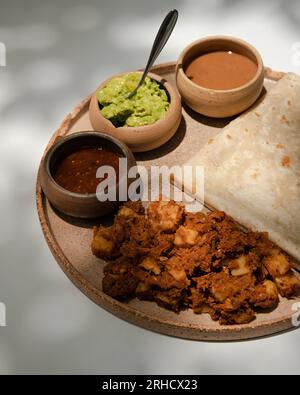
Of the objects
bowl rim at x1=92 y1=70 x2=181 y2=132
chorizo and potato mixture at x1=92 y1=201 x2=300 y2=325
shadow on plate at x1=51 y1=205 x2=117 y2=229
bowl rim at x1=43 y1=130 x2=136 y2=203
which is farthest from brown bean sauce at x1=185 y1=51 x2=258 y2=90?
shadow on plate at x1=51 y1=205 x2=117 y2=229

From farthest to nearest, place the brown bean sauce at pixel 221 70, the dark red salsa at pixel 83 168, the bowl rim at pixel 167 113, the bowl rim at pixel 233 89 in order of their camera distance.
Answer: the brown bean sauce at pixel 221 70, the bowl rim at pixel 233 89, the bowl rim at pixel 167 113, the dark red salsa at pixel 83 168

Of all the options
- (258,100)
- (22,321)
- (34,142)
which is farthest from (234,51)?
(22,321)

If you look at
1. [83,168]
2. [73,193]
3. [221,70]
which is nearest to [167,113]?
[221,70]

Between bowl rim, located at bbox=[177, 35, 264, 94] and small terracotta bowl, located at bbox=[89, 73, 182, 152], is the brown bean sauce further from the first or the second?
small terracotta bowl, located at bbox=[89, 73, 182, 152]

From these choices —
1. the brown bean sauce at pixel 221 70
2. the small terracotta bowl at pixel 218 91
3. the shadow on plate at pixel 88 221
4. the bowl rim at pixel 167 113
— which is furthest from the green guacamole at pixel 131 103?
the shadow on plate at pixel 88 221

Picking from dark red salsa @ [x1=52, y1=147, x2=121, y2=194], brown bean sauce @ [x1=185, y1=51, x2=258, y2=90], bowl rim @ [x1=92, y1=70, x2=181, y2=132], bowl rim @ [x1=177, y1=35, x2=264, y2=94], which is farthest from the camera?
brown bean sauce @ [x1=185, y1=51, x2=258, y2=90]

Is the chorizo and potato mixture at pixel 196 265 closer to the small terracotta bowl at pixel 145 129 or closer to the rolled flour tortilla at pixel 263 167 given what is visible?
the rolled flour tortilla at pixel 263 167

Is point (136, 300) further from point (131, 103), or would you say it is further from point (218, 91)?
point (218, 91)
